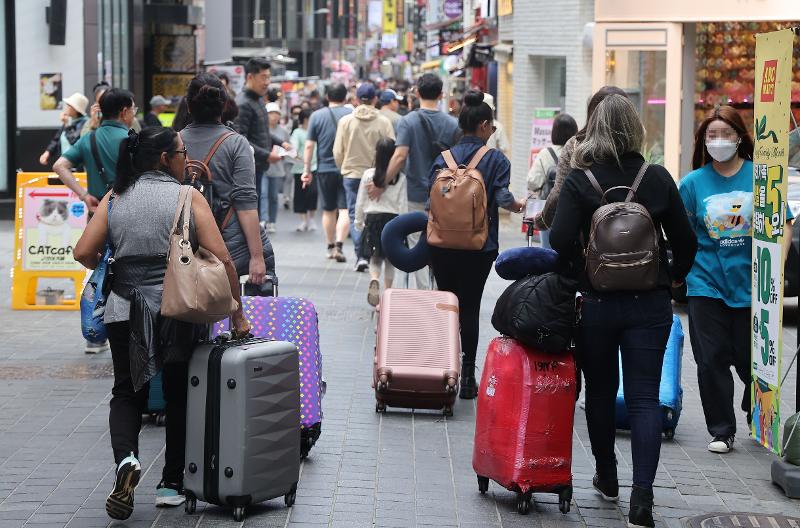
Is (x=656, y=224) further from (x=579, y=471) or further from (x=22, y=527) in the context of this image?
(x=22, y=527)

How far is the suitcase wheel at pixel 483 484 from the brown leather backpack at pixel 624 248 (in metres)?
1.14

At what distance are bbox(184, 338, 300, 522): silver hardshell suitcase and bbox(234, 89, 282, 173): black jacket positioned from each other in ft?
14.3

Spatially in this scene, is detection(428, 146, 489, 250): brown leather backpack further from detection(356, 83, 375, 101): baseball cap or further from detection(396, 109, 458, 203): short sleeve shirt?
Result: detection(356, 83, 375, 101): baseball cap

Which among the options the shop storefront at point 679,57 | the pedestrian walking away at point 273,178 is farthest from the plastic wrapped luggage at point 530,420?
the pedestrian walking away at point 273,178

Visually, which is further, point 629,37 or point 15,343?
point 629,37

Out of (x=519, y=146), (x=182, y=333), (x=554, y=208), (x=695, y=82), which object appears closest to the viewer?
(x=182, y=333)

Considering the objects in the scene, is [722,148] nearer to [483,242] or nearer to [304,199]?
[483,242]

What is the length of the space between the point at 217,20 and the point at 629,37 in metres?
29.8

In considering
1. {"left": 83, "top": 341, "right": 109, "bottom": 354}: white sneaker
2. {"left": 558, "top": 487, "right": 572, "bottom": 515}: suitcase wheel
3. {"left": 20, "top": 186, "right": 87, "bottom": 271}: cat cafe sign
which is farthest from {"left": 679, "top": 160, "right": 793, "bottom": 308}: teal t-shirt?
{"left": 20, "top": 186, "right": 87, "bottom": 271}: cat cafe sign

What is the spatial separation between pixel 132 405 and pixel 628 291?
2124 mm

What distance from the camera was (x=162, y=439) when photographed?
294 inches

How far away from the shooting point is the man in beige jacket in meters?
14.6

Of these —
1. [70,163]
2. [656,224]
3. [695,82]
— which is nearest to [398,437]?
[656,224]

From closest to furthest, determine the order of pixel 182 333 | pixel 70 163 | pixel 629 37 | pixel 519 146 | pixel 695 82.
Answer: pixel 182 333 → pixel 70 163 → pixel 629 37 → pixel 695 82 → pixel 519 146
